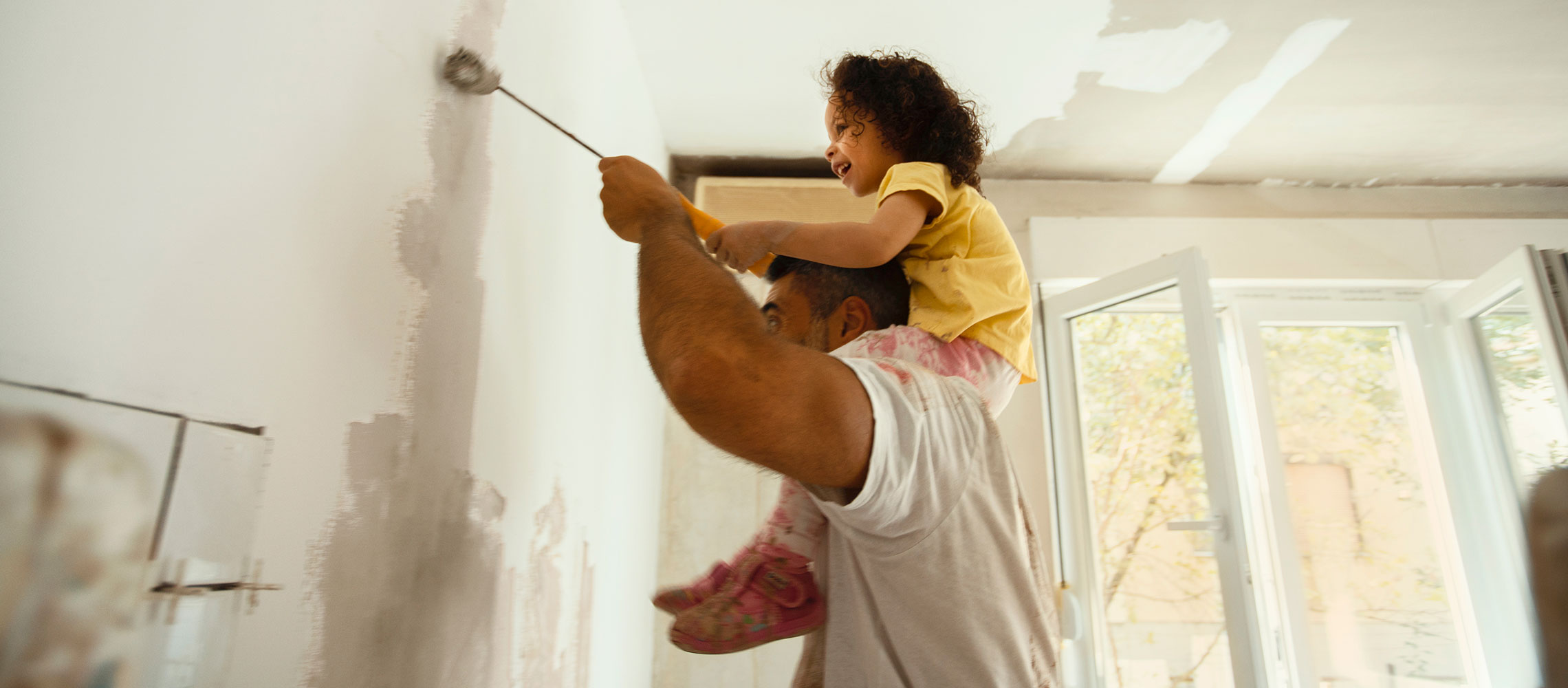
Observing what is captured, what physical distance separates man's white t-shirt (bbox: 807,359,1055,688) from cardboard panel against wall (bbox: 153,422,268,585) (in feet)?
1.50

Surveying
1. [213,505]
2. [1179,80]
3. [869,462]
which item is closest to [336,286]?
[213,505]

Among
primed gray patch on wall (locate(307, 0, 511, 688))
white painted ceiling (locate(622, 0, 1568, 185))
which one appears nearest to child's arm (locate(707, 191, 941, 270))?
primed gray patch on wall (locate(307, 0, 511, 688))

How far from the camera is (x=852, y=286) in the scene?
108 centimetres

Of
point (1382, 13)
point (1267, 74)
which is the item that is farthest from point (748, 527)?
point (1382, 13)

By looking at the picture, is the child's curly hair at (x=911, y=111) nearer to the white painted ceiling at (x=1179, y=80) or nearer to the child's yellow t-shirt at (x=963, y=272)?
the child's yellow t-shirt at (x=963, y=272)

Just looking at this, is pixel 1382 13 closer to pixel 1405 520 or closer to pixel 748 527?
pixel 1405 520

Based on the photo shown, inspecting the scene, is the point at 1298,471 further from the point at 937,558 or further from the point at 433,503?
the point at 433,503

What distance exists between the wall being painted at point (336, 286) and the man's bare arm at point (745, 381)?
0.26 m

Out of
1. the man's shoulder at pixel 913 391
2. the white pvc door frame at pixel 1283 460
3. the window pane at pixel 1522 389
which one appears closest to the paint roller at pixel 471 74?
the man's shoulder at pixel 913 391

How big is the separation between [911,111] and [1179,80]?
51.6 inches

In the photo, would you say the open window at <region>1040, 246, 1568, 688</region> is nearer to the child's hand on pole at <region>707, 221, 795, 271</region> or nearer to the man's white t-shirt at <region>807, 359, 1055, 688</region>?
the man's white t-shirt at <region>807, 359, 1055, 688</region>

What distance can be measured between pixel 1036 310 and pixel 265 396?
239cm

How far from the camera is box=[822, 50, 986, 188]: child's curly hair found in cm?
117

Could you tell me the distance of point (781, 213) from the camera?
2.38 metres
